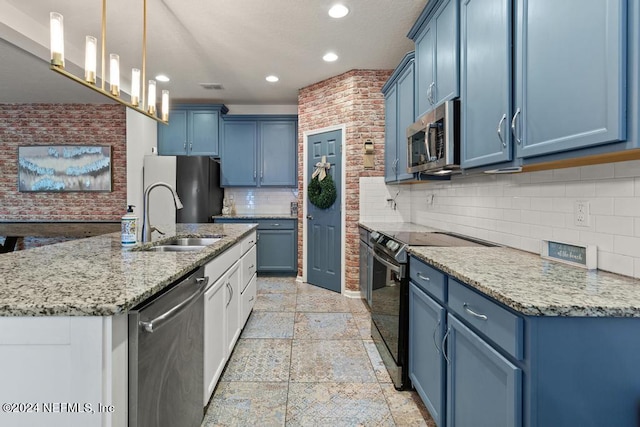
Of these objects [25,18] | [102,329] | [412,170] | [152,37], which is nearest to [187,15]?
[152,37]

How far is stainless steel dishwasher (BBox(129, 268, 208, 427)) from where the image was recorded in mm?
1039

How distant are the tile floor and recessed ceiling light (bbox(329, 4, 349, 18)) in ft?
8.82

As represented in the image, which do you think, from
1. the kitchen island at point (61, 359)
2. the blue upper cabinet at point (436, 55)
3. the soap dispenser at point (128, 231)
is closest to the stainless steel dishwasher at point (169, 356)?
the kitchen island at point (61, 359)

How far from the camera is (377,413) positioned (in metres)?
1.91

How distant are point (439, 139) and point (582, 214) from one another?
94 cm

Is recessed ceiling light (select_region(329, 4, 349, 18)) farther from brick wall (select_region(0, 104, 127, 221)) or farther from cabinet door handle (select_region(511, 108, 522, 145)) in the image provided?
brick wall (select_region(0, 104, 127, 221))

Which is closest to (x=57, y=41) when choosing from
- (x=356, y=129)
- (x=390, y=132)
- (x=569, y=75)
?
(x=569, y=75)

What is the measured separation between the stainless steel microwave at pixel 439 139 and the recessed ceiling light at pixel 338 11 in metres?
1.10

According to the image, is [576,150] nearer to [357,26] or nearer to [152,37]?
[357,26]

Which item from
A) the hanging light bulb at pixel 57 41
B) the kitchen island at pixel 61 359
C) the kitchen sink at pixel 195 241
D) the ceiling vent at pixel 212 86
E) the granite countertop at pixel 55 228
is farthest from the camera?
the granite countertop at pixel 55 228

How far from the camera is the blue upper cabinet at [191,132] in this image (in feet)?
17.5

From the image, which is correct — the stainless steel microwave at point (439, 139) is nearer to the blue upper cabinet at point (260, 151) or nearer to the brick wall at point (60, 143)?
the blue upper cabinet at point (260, 151)

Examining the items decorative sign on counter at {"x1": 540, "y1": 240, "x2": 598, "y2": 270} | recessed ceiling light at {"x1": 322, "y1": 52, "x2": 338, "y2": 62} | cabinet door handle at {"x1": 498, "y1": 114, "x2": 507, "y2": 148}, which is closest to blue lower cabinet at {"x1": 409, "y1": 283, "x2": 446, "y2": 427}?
decorative sign on counter at {"x1": 540, "y1": 240, "x2": 598, "y2": 270}

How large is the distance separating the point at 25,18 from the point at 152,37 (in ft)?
3.25
